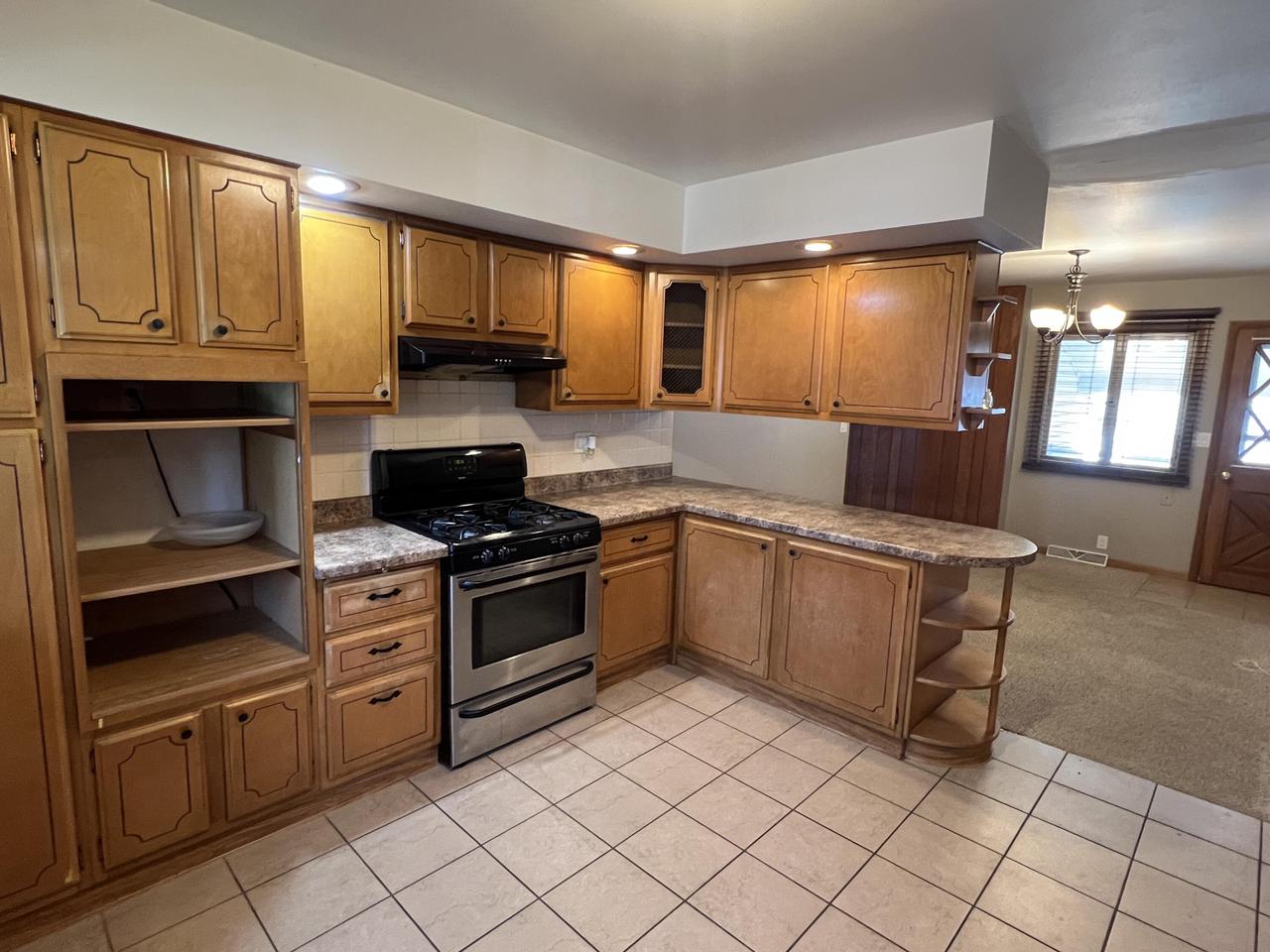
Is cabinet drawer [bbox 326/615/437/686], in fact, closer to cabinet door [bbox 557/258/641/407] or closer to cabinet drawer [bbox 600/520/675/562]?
cabinet drawer [bbox 600/520/675/562]

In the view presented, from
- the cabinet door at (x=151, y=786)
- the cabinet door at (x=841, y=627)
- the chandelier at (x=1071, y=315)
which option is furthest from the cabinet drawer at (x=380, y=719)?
the chandelier at (x=1071, y=315)

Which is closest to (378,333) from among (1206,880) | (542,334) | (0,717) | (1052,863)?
(542,334)

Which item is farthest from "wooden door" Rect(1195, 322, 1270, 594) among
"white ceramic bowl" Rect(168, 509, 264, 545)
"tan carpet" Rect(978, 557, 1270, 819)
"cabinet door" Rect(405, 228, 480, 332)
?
"white ceramic bowl" Rect(168, 509, 264, 545)

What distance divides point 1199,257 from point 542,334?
451cm

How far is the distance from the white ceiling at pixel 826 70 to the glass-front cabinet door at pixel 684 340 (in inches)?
33.1

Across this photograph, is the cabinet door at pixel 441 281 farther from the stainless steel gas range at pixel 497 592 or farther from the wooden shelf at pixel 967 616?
the wooden shelf at pixel 967 616

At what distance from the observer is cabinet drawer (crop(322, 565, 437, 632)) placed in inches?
90.0

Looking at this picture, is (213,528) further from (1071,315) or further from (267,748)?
(1071,315)

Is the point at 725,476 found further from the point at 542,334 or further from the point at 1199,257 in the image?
the point at 1199,257

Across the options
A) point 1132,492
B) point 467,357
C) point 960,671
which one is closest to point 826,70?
point 467,357

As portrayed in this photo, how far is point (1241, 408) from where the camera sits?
514 cm

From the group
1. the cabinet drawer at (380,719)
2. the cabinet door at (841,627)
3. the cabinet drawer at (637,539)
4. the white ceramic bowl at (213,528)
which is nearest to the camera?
the white ceramic bowl at (213,528)

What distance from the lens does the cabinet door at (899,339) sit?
282cm

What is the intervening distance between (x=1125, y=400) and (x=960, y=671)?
4.17m
